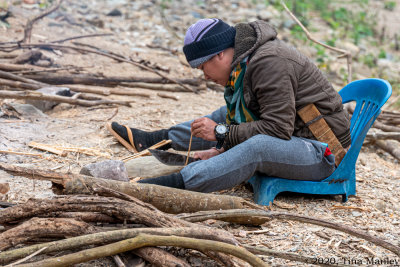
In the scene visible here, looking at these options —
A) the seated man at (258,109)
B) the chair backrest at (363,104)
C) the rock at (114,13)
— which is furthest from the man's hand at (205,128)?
the rock at (114,13)

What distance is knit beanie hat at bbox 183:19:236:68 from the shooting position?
9.66ft

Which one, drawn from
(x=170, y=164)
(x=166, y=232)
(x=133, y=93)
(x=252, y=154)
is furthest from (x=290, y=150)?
(x=133, y=93)

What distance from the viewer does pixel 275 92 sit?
282cm

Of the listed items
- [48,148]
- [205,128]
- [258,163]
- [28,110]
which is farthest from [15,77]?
[258,163]

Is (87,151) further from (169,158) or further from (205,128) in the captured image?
(205,128)

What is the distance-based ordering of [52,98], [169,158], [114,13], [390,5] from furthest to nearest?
[390,5] < [114,13] < [52,98] < [169,158]

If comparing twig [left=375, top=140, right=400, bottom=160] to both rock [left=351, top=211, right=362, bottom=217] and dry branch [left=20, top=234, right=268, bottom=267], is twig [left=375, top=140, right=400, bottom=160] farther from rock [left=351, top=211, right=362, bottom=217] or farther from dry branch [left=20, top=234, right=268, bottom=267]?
dry branch [left=20, top=234, right=268, bottom=267]

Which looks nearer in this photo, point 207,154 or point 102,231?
point 102,231

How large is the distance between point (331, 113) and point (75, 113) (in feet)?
9.67

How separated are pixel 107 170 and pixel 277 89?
1196mm

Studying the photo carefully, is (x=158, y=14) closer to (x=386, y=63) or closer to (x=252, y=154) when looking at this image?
(x=386, y=63)

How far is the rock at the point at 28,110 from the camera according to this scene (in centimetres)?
462

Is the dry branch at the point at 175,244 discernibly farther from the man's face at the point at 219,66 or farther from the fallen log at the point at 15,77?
the fallen log at the point at 15,77

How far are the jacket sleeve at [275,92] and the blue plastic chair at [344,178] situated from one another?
36 cm
